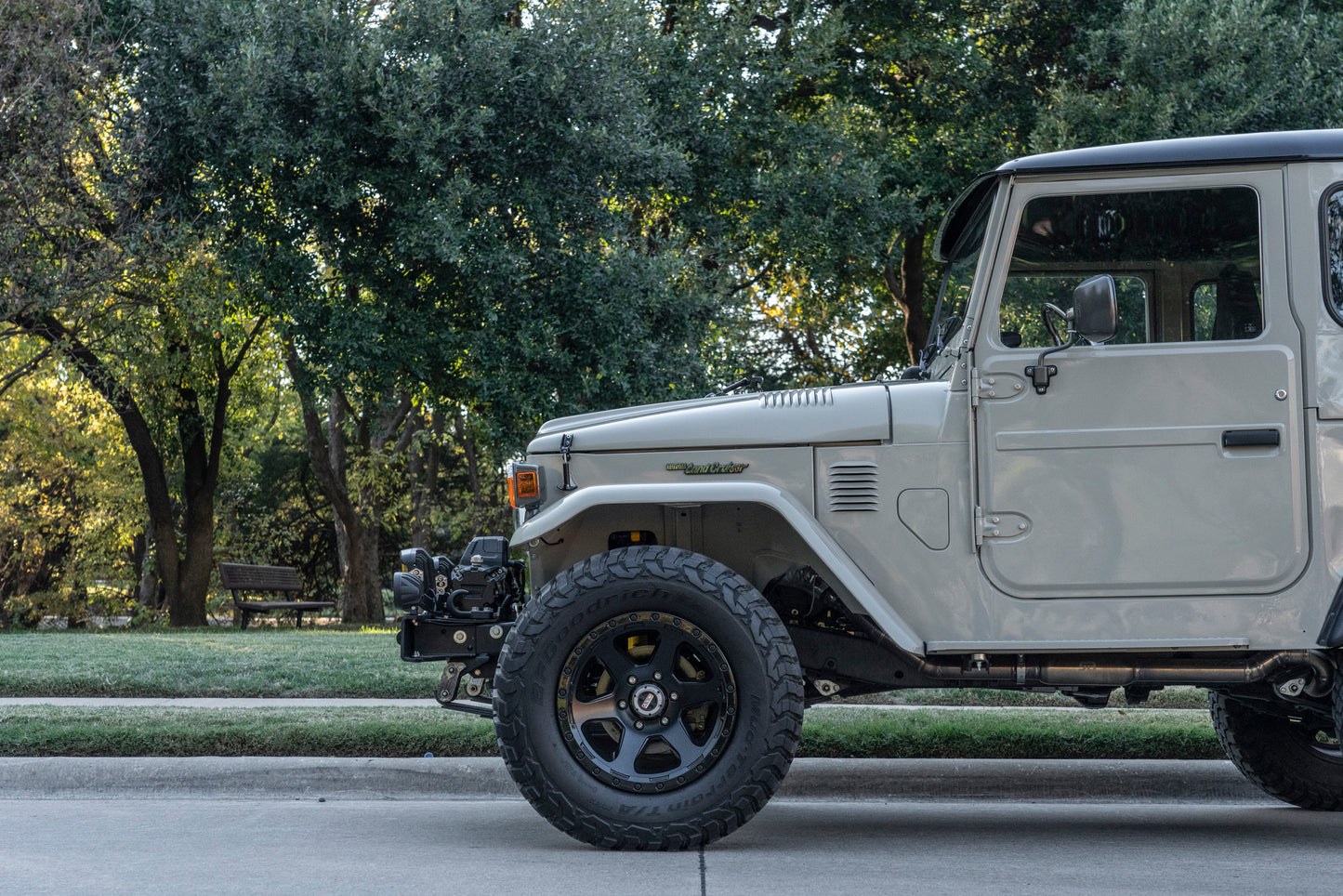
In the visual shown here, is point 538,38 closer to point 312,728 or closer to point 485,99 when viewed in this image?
point 485,99

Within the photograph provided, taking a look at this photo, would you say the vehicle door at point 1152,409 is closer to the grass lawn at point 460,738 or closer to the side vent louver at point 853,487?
Answer: the side vent louver at point 853,487

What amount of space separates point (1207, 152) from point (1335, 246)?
624mm

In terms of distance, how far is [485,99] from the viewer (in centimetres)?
1191

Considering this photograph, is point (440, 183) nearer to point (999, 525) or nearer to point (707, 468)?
point (707, 468)

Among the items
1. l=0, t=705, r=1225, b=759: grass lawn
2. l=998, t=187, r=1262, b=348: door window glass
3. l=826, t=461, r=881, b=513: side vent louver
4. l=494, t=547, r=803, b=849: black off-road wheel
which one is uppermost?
l=998, t=187, r=1262, b=348: door window glass

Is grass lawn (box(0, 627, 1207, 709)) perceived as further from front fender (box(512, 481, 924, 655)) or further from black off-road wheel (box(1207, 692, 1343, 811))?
front fender (box(512, 481, 924, 655))

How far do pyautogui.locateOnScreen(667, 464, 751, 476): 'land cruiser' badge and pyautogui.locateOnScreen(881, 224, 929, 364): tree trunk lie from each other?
10779mm

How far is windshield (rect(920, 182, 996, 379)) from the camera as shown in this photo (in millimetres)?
5422

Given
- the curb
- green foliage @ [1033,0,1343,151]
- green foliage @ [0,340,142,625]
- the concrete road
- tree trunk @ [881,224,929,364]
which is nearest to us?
the concrete road

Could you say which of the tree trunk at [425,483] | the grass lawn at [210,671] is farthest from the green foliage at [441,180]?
the tree trunk at [425,483]

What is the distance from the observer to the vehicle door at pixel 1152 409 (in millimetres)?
4883

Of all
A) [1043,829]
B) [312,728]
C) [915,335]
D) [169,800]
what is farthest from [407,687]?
[915,335]

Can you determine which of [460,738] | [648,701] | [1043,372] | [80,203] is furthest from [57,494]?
[1043,372]

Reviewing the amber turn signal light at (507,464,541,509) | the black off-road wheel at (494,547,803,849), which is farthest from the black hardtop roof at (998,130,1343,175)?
the amber turn signal light at (507,464,541,509)
